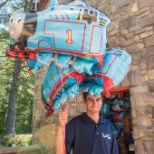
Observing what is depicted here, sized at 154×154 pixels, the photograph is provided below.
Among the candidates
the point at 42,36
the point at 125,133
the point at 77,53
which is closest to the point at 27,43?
the point at 42,36

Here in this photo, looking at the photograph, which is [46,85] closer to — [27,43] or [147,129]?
[27,43]

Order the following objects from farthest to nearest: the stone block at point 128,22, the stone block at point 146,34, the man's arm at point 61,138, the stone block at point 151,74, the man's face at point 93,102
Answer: the stone block at point 128,22 → the stone block at point 146,34 → the stone block at point 151,74 → the man's face at point 93,102 → the man's arm at point 61,138

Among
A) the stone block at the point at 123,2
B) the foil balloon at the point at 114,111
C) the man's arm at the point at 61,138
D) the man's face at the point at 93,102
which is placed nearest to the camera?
the man's arm at the point at 61,138

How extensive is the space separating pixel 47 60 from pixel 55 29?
0.21m

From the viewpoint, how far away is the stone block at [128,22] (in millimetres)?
2869

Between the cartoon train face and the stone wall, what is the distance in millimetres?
1558

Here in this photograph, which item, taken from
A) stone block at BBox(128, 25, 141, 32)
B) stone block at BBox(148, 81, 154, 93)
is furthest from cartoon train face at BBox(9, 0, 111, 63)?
stone block at BBox(128, 25, 141, 32)

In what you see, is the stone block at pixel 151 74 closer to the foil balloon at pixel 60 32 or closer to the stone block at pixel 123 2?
the stone block at pixel 123 2

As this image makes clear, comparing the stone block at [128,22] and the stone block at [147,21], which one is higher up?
the stone block at [128,22]

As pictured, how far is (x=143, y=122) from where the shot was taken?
8.18 ft

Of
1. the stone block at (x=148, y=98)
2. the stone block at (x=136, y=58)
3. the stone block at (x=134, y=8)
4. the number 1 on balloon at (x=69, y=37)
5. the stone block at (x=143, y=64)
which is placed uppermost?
the stone block at (x=134, y=8)

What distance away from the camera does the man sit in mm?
1314

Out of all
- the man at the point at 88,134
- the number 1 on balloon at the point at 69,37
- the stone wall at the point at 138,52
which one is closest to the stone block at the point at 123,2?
the stone wall at the point at 138,52

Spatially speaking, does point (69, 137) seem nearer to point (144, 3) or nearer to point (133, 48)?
point (133, 48)
